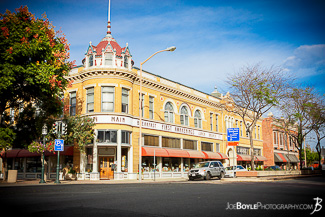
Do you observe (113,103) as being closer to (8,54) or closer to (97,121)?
(97,121)

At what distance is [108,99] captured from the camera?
30.8 meters

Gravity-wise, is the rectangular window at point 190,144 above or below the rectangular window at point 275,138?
below

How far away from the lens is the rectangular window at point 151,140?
109 feet

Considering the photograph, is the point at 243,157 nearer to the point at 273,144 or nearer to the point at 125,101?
the point at 273,144

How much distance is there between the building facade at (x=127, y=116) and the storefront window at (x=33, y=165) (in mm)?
6916

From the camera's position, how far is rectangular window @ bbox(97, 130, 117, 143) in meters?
29.4

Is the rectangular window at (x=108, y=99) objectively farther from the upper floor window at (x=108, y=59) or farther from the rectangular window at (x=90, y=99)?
the upper floor window at (x=108, y=59)

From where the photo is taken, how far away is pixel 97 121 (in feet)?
98.3

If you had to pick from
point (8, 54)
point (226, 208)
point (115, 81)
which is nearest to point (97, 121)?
point (115, 81)

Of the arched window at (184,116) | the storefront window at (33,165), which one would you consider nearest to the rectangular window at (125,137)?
the arched window at (184,116)

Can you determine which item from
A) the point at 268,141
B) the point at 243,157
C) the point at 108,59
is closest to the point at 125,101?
the point at 108,59

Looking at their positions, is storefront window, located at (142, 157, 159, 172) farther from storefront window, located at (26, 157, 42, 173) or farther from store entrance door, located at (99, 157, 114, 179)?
storefront window, located at (26, 157, 42, 173)

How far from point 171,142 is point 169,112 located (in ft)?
12.4

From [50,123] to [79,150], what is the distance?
16.2 feet
